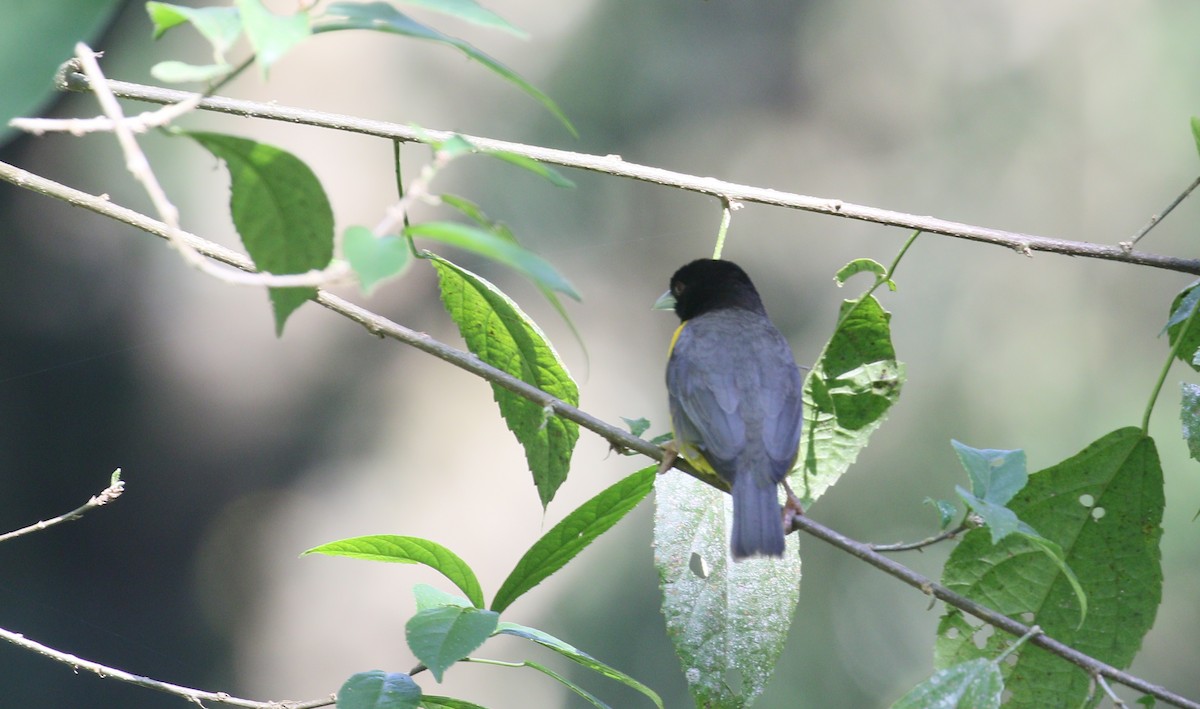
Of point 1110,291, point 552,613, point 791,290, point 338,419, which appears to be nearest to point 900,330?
point 791,290

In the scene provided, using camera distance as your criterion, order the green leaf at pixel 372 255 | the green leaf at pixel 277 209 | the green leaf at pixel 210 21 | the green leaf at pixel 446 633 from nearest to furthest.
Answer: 1. the green leaf at pixel 372 255
2. the green leaf at pixel 210 21
3. the green leaf at pixel 277 209
4. the green leaf at pixel 446 633

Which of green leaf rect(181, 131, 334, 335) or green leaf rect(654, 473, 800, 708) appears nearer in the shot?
green leaf rect(181, 131, 334, 335)

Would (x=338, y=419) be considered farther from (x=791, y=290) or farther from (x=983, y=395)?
(x=983, y=395)

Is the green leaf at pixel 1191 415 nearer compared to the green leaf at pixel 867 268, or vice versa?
the green leaf at pixel 1191 415

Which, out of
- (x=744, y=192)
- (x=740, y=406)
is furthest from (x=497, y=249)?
(x=740, y=406)

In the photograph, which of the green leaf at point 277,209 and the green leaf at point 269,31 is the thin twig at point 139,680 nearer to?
the green leaf at point 277,209

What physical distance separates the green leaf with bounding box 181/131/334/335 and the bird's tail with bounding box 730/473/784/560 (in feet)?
3.91

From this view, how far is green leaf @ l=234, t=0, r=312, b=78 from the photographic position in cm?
87

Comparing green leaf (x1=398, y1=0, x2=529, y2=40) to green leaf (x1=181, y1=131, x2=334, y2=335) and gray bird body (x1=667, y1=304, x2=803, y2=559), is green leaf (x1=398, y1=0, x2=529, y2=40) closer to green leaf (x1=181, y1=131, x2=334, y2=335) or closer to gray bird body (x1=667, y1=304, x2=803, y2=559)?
green leaf (x1=181, y1=131, x2=334, y2=335)

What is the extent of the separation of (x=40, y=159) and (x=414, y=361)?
1.92 metres

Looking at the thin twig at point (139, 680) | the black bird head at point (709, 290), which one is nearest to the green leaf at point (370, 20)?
the thin twig at point (139, 680)

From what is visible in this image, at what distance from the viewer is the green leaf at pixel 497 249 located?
801mm

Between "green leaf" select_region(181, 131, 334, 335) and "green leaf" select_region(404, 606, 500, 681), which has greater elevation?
"green leaf" select_region(181, 131, 334, 335)

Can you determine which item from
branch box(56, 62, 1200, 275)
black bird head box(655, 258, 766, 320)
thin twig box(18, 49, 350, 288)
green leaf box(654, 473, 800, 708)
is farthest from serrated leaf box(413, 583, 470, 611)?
black bird head box(655, 258, 766, 320)
